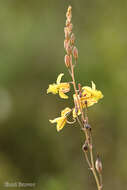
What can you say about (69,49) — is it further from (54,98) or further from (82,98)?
(54,98)

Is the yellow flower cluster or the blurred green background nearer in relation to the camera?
the yellow flower cluster

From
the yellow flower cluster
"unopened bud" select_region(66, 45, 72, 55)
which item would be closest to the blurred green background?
the yellow flower cluster

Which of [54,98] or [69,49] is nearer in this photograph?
[69,49]

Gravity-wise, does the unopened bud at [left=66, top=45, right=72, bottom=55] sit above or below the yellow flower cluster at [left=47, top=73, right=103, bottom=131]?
above

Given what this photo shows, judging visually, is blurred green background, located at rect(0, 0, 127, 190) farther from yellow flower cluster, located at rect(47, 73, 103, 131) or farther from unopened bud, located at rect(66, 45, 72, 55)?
unopened bud, located at rect(66, 45, 72, 55)

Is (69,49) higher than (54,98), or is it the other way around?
(54,98)

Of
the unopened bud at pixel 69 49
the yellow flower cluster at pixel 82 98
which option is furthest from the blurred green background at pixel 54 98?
the unopened bud at pixel 69 49

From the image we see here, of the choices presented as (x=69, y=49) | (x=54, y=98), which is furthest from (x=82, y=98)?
(x=54, y=98)

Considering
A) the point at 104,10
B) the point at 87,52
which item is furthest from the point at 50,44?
the point at 104,10
